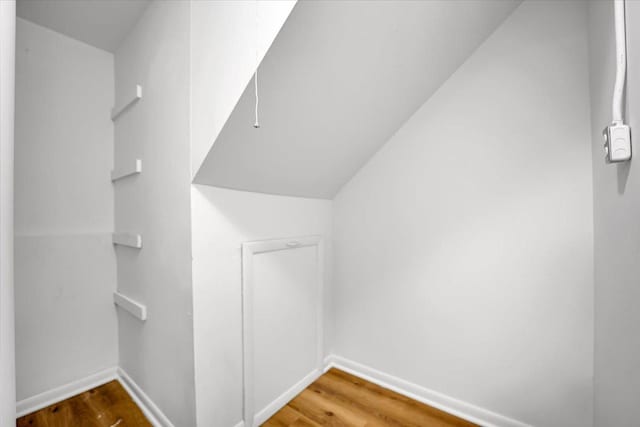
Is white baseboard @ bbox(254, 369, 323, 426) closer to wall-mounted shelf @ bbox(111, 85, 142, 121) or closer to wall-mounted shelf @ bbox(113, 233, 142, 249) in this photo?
wall-mounted shelf @ bbox(113, 233, 142, 249)

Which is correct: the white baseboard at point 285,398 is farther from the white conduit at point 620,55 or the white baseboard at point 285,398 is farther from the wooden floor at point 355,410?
the white conduit at point 620,55

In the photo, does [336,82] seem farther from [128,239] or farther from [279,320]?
[128,239]

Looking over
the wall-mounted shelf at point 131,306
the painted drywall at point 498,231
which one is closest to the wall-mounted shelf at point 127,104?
the wall-mounted shelf at point 131,306

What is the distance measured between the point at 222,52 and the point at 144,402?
1.78 meters

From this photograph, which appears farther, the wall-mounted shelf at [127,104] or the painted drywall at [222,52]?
the wall-mounted shelf at [127,104]

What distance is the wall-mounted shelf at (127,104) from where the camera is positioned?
4.84ft

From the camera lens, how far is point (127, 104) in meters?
1.57

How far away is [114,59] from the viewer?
1.79 meters

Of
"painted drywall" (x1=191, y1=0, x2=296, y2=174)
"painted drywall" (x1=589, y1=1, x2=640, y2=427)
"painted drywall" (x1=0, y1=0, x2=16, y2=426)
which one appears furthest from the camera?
"painted drywall" (x1=191, y1=0, x2=296, y2=174)

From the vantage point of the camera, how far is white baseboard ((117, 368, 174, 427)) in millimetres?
1330

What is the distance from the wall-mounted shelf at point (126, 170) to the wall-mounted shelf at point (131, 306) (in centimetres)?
72

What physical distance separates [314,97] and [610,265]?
118 cm

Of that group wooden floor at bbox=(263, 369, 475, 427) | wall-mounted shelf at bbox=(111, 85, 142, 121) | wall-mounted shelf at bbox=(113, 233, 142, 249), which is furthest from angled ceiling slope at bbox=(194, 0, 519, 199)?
wooden floor at bbox=(263, 369, 475, 427)

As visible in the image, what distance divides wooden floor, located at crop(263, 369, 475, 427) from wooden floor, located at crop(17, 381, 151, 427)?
28.7 inches
